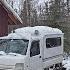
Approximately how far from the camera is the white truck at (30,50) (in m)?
9.95

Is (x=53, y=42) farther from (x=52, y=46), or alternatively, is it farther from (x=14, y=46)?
(x=14, y=46)

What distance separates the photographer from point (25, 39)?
36.0ft

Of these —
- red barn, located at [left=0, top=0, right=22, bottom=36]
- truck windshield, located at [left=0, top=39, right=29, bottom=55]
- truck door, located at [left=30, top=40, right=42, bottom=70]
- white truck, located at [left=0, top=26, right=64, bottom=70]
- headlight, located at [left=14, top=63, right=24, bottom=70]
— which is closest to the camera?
headlight, located at [left=14, top=63, right=24, bottom=70]

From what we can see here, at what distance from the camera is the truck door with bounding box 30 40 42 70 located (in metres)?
10.7

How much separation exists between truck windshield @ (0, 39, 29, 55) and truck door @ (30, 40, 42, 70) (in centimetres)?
31

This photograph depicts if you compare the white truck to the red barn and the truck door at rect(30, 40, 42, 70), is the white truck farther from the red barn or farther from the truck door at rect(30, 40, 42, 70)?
the red barn

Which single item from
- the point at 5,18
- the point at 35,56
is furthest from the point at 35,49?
the point at 5,18

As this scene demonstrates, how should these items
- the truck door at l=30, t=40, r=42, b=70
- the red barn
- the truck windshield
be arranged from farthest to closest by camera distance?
the red barn, the truck door at l=30, t=40, r=42, b=70, the truck windshield

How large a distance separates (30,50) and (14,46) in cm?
66

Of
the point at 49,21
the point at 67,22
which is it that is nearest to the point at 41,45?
the point at 49,21

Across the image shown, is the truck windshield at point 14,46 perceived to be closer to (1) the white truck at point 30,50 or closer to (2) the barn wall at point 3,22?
(1) the white truck at point 30,50

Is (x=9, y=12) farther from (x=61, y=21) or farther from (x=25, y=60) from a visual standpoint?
(x=61, y=21)

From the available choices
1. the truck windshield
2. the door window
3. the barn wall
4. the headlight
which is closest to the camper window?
the door window

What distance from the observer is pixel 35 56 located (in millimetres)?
10922
